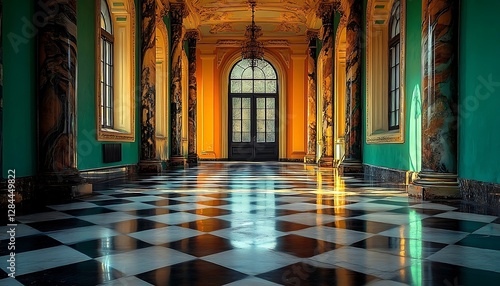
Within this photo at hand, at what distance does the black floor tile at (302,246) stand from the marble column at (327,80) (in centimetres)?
1164

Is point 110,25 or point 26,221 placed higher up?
point 110,25

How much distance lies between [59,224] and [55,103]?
248 centimetres

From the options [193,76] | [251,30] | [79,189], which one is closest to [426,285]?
[79,189]

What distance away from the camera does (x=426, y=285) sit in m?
2.06

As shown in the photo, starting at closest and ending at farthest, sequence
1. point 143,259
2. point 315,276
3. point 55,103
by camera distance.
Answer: point 315,276 < point 143,259 < point 55,103

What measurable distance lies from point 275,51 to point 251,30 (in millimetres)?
5569

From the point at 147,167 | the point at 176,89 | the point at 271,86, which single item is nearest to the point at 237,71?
the point at 271,86

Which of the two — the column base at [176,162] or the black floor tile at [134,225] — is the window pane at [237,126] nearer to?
the column base at [176,162]

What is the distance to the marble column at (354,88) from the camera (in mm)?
10836

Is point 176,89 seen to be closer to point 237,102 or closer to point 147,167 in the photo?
point 147,167

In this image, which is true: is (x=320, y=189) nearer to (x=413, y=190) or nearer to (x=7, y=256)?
(x=413, y=190)

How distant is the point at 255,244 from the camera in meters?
2.92

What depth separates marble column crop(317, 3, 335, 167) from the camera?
14.5 meters

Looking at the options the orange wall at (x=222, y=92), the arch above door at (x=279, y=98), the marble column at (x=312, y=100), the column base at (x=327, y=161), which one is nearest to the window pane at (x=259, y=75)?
the arch above door at (x=279, y=98)
